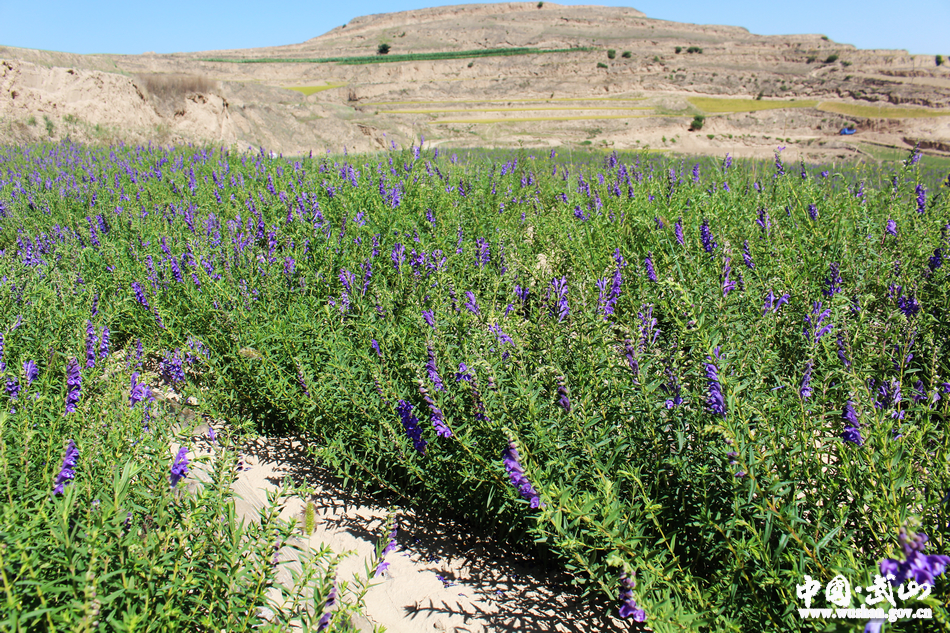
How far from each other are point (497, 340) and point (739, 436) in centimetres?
121

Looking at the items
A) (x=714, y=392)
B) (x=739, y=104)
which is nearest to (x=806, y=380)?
(x=714, y=392)

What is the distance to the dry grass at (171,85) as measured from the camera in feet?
71.3

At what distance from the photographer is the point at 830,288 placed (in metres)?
3.53

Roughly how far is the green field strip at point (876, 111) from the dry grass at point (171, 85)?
54.2m

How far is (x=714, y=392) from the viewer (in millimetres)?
1900

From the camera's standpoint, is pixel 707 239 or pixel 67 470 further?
pixel 707 239

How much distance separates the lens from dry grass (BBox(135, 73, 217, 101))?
71.3ft

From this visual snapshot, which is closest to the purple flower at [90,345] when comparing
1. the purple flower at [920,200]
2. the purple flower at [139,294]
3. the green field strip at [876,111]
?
the purple flower at [139,294]

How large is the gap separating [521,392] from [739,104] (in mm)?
66036

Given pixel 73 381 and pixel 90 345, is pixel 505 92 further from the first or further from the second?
pixel 73 381

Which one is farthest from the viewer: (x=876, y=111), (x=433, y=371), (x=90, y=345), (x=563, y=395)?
(x=876, y=111)

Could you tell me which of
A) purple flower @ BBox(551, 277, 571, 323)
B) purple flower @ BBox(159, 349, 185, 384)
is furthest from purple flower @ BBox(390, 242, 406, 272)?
purple flower @ BBox(159, 349, 185, 384)

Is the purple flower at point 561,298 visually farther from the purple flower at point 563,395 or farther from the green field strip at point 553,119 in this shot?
the green field strip at point 553,119

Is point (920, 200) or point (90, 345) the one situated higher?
point (920, 200)
